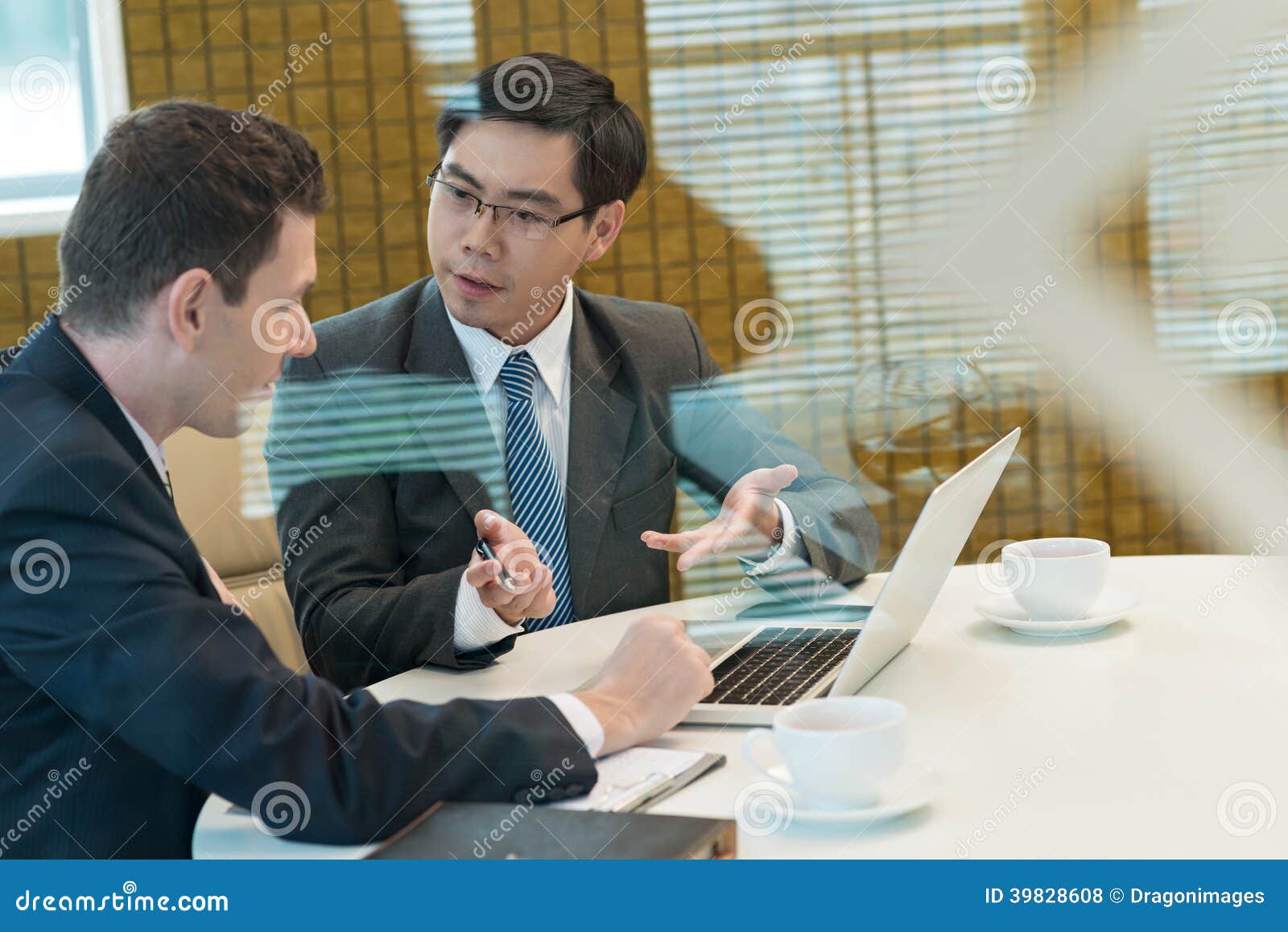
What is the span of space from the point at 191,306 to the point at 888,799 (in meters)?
0.77

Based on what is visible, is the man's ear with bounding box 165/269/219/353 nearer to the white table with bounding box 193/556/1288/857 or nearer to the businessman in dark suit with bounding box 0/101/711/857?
the businessman in dark suit with bounding box 0/101/711/857

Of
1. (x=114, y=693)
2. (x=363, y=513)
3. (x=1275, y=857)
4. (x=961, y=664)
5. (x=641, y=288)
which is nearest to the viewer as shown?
(x=1275, y=857)

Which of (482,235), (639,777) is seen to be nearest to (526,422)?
(482,235)

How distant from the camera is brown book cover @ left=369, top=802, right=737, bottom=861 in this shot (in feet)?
2.72

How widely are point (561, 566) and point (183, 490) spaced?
0.64 m

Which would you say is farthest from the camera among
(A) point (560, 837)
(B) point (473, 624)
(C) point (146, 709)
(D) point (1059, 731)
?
(B) point (473, 624)

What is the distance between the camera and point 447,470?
1.83m

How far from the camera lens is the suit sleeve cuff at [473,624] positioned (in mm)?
1462

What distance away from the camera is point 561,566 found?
6.51 feet

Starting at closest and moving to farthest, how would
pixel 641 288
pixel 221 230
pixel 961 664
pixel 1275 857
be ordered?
pixel 1275 857 → pixel 221 230 → pixel 961 664 → pixel 641 288

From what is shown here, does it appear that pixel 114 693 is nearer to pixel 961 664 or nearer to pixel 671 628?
pixel 671 628

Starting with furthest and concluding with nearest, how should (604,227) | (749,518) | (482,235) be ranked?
(604,227) < (482,235) < (749,518)

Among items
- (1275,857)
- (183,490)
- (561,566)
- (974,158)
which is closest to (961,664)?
(1275,857)

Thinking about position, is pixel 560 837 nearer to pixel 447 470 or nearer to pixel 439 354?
pixel 447 470
